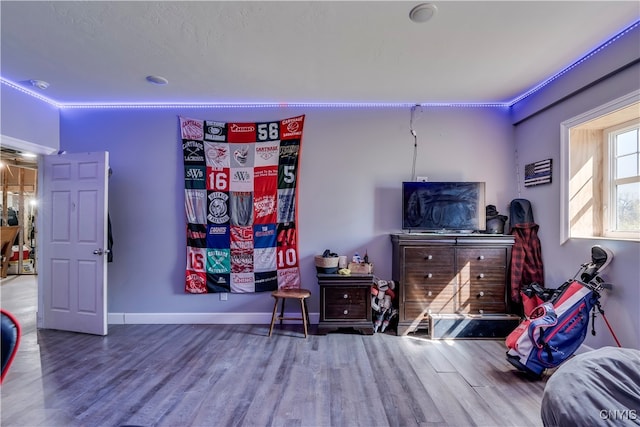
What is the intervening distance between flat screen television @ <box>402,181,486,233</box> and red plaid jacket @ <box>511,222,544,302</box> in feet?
1.36

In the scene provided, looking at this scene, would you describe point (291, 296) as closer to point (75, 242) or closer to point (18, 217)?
point (75, 242)

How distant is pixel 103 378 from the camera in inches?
88.0

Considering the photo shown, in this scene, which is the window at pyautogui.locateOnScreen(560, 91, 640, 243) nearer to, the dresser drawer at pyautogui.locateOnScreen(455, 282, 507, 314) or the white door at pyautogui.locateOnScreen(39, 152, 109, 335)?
the dresser drawer at pyautogui.locateOnScreen(455, 282, 507, 314)

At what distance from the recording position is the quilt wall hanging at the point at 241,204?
11.3ft

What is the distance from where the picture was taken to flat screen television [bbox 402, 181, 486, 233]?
127 inches

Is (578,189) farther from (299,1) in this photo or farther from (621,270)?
(299,1)

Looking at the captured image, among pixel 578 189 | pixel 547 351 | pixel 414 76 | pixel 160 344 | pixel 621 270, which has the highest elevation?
pixel 414 76

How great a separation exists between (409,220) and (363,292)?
0.97m

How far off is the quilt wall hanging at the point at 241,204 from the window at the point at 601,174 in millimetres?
2755

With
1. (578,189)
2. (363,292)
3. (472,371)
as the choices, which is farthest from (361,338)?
(578,189)

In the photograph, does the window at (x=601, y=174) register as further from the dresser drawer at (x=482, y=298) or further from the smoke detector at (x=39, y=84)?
the smoke detector at (x=39, y=84)

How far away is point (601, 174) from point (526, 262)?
106cm

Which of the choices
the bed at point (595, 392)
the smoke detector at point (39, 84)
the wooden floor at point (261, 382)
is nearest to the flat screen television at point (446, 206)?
the wooden floor at point (261, 382)

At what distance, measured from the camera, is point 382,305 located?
3.19 m
